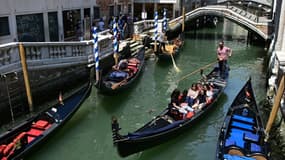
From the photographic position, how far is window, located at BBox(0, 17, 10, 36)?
27.2ft

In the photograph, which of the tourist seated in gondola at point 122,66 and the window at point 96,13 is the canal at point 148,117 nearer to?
the tourist seated in gondola at point 122,66

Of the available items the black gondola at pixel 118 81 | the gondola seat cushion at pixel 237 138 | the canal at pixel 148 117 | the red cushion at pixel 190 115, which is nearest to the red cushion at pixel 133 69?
the black gondola at pixel 118 81

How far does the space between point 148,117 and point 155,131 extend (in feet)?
6.13

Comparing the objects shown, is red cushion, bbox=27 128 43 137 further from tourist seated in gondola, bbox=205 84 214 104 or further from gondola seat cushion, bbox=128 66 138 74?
gondola seat cushion, bbox=128 66 138 74

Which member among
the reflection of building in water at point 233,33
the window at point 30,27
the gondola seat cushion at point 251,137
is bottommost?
the gondola seat cushion at point 251,137

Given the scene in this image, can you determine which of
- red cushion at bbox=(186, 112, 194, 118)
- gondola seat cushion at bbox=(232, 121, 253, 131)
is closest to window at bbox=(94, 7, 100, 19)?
red cushion at bbox=(186, 112, 194, 118)

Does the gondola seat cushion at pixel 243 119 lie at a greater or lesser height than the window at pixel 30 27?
lesser

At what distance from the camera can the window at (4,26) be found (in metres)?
8.31

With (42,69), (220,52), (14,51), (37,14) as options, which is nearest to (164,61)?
(220,52)

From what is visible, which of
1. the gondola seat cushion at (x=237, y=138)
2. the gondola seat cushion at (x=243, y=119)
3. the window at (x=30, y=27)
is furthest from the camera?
the window at (x=30, y=27)

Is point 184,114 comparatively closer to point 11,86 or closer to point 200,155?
point 200,155

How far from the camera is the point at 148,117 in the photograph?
23.8 ft

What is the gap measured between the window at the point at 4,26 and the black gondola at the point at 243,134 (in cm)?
620

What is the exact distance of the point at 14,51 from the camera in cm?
633
